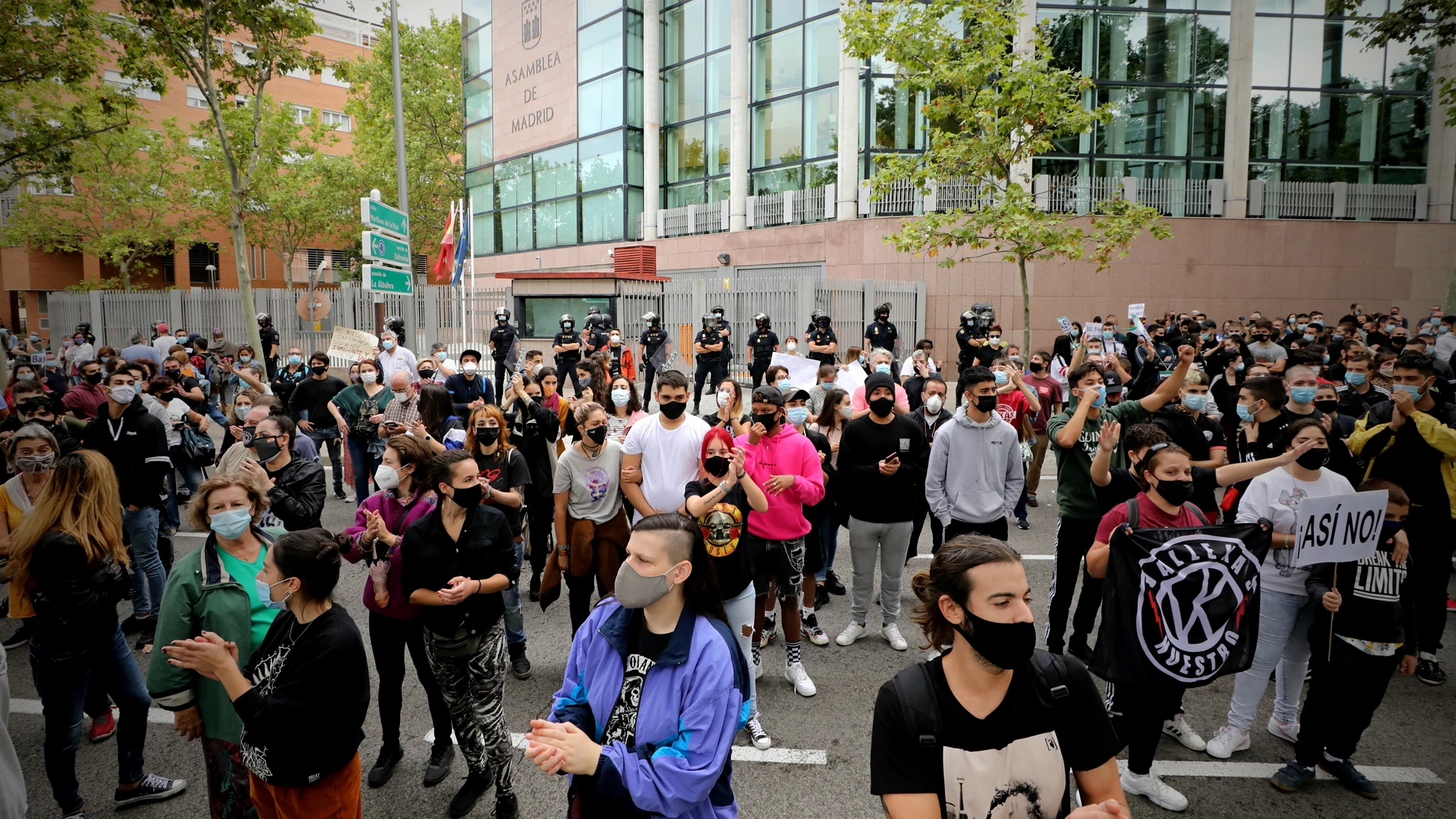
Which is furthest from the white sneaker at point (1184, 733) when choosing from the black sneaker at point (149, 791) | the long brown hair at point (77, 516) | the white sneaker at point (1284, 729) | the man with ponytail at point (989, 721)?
the long brown hair at point (77, 516)

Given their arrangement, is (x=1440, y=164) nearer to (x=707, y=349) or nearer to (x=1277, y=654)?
(x=707, y=349)

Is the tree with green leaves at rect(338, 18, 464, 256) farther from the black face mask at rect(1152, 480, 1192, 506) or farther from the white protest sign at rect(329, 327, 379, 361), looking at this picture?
the black face mask at rect(1152, 480, 1192, 506)

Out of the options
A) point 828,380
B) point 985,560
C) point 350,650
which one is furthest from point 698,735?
point 828,380

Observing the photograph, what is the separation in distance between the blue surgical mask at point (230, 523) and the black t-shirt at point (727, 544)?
2.24 m

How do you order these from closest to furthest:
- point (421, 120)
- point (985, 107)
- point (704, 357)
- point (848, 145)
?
point (985, 107), point (704, 357), point (848, 145), point (421, 120)

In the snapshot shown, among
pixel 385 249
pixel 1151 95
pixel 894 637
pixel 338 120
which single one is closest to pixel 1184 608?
pixel 894 637

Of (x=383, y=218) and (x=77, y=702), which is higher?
(x=383, y=218)

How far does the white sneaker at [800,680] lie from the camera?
5230mm

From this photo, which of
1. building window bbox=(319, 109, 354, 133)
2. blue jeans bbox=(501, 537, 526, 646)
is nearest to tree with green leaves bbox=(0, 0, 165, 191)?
blue jeans bbox=(501, 537, 526, 646)

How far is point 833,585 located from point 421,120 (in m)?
41.8

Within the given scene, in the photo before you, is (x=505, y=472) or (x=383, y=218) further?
(x=383, y=218)

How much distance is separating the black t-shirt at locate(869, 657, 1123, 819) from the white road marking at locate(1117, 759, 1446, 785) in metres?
2.58

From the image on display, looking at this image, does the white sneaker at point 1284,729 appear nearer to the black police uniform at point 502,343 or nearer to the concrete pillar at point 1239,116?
the black police uniform at point 502,343

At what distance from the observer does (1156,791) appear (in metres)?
4.00
